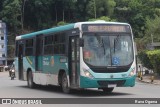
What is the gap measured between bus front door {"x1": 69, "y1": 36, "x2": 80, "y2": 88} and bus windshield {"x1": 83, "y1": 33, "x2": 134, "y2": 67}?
1.78 ft

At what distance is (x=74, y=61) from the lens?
18.9 m

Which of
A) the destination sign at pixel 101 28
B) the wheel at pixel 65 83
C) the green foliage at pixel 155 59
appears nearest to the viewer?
the destination sign at pixel 101 28

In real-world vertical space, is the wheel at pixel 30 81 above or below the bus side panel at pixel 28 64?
below

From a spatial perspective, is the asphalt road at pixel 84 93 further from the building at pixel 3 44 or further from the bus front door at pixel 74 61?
the building at pixel 3 44

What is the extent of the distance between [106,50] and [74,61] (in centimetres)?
146

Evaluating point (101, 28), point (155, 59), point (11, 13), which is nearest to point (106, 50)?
point (101, 28)

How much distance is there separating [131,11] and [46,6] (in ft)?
63.3

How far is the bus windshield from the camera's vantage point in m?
18.3

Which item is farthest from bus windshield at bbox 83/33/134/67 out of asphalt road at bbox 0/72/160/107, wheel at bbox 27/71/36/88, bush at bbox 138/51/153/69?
bush at bbox 138/51/153/69

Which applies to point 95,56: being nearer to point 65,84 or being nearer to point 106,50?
point 106,50

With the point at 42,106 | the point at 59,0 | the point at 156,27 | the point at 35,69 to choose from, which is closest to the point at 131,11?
the point at 59,0

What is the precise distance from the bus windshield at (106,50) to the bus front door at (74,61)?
543mm

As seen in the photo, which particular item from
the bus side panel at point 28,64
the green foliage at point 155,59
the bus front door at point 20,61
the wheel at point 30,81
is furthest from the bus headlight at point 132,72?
the green foliage at point 155,59

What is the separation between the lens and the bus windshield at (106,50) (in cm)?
1830
